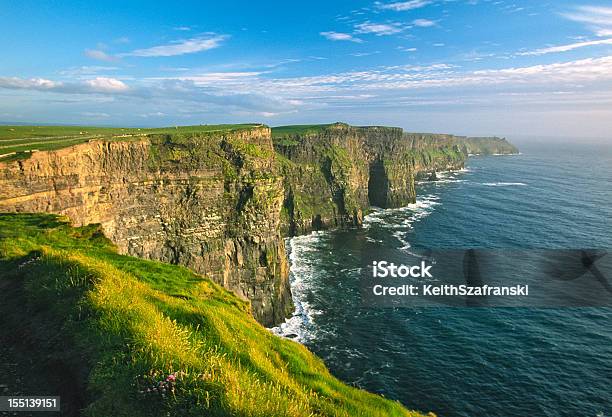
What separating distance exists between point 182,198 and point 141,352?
1815 inches

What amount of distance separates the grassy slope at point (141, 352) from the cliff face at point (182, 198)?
2411 cm

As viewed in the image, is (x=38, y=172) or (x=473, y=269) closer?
(x=38, y=172)

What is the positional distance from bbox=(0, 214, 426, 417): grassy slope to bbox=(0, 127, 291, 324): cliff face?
24.1 meters

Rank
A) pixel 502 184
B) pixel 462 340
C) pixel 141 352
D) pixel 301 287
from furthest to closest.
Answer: pixel 502 184, pixel 301 287, pixel 462 340, pixel 141 352

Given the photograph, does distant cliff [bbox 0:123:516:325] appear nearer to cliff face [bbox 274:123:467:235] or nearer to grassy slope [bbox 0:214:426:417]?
grassy slope [bbox 0:214:426:417]

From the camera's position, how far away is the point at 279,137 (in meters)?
123

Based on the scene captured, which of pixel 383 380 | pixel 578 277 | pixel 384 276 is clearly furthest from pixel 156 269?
pixel 578 277

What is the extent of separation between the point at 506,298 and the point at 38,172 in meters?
72.9

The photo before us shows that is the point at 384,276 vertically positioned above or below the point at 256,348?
below

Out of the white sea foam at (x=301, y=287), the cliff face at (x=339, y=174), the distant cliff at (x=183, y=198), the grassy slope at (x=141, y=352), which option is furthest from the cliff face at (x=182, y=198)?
the cliff face at (x=339, y=174)

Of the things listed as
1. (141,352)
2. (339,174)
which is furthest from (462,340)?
(339,174)

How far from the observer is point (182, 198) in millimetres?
53156

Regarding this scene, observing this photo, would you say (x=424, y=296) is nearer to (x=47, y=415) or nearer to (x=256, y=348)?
(x=256, y=348)

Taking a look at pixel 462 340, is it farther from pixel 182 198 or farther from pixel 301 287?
pixel 182 198
